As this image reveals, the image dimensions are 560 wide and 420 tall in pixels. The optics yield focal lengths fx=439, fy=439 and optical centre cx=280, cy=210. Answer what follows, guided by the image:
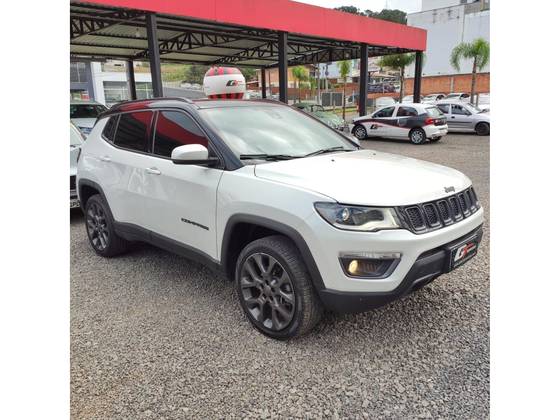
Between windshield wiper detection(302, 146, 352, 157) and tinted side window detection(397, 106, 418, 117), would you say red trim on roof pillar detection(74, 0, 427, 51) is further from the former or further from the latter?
windshield wiper detection(302, 146, 352, 157)

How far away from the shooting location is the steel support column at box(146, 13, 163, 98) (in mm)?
11062

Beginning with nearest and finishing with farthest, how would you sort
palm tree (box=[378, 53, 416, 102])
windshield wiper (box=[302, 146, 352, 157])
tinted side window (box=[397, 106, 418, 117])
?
windshield wiper (box=[302, 146, 352, 157])
tinted side window (box=[397, 106, 418, 117])
palm tree (box=[378, 53, 416, 102])

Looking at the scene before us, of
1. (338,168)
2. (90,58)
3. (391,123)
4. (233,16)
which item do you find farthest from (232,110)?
(90,58)

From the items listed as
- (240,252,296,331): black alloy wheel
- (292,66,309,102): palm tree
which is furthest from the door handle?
(292,66,309,102): palm tree

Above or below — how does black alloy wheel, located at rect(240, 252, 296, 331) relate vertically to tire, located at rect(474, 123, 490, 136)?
below

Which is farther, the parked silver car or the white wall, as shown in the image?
the white wall

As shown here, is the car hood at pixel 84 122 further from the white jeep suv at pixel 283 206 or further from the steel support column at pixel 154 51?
the white jeep suv at pixel 283 206

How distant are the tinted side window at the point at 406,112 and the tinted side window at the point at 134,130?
503 inches

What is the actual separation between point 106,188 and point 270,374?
2.69 metres

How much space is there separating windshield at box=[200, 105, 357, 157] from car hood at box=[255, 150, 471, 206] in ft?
0.84

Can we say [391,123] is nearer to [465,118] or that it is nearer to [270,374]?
[465,118]

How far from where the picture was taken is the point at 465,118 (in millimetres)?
17781

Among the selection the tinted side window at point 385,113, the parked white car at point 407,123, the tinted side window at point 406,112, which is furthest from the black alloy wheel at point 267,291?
the tinted side window at point 385,113

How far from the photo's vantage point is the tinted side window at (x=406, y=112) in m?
15.3
